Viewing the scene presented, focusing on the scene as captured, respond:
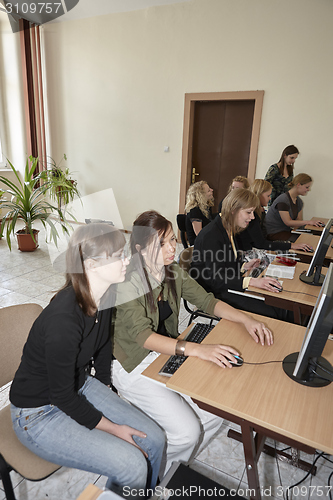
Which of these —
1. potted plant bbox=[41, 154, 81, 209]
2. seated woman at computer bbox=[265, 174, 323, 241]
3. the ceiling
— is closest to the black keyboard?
seated woman at computer bbox=[265, 174, 323, 241]

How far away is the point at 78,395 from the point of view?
1.16 meters

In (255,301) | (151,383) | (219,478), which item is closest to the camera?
(151,383)

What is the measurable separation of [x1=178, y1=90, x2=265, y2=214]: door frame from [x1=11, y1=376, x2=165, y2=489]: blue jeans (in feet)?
14.0

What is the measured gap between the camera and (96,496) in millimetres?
758

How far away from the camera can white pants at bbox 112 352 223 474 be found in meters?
1.32

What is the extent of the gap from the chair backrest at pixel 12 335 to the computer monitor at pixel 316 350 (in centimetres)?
105

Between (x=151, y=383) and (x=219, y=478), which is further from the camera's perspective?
(x=219, y=478)

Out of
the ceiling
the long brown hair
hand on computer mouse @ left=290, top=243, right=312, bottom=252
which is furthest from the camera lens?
the ceiling

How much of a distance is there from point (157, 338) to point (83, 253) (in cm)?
49

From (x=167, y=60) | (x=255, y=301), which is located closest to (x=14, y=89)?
(x=167, y=60)

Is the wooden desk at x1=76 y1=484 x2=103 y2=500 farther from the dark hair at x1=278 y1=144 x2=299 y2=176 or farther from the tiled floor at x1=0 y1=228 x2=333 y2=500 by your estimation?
the dark hair at x1=278 y1=144 x2=299 y2=176

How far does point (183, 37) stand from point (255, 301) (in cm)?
430

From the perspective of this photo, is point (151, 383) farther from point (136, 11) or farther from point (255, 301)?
point (136, 11)

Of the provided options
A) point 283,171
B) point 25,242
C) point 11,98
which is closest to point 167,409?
point 283,171
